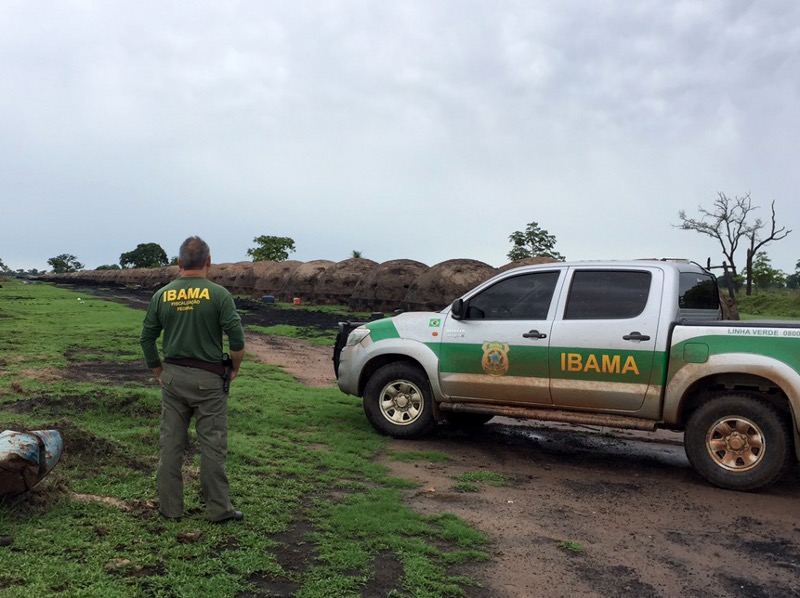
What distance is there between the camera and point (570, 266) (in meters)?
7.33

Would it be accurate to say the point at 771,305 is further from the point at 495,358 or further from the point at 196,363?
the point at 196,363

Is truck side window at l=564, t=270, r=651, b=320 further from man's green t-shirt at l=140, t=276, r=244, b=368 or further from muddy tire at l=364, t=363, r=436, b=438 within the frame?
man's green t-shirt at l=140, t=276, r=244, b=368

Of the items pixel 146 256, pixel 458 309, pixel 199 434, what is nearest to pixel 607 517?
pixel 458 309

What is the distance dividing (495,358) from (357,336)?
5.78 ft

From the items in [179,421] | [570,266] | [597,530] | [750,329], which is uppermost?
[570,266]

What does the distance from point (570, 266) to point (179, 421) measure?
14.2 feet

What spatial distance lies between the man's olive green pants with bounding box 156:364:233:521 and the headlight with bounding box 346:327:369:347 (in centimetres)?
335

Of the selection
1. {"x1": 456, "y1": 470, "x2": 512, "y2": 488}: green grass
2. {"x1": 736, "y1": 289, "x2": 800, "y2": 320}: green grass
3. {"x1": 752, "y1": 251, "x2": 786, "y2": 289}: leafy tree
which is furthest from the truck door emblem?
{"x1": 752, "y1": 251, "x2": 786, "y2": 289}: leafy tree

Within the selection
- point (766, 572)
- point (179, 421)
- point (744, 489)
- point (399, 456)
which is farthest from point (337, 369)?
point (766, 572)

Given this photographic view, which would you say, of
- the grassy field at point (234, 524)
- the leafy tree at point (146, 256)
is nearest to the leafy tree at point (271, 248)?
the leafy tree at point (146, 256)

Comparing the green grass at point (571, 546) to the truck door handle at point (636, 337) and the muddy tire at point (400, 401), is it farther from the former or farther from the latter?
the muddy tire at point (400, 401)

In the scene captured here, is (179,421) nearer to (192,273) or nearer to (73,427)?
(192,273)

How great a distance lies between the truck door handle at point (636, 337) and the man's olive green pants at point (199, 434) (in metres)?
3.80

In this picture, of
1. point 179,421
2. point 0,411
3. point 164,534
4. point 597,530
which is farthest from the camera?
point 0,411
